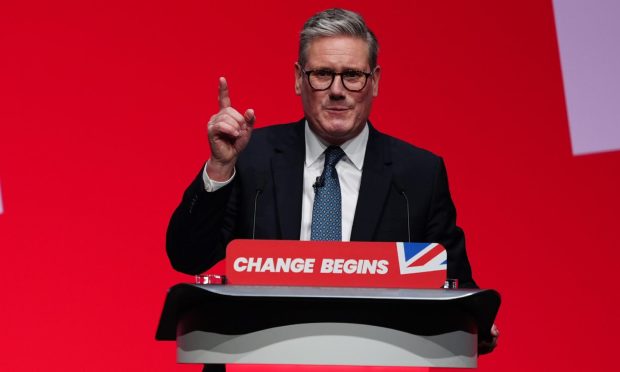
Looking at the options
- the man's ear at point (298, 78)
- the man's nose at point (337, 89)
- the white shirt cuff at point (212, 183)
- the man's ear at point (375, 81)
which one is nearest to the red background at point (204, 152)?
the man's ear at point (298, 78)

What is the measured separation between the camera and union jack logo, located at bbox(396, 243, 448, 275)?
1732mm

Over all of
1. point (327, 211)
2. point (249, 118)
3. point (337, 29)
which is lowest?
point (327, 211)

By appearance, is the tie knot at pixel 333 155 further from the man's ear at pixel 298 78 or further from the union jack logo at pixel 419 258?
the union jack logo at pixel 419 258

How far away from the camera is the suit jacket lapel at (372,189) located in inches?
96.0

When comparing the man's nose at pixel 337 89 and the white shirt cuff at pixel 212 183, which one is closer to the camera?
the white shirt cuff at pixel 212 183

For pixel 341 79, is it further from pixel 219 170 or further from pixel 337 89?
pixel 219 170

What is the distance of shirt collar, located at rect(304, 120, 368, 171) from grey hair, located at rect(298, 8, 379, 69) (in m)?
0.18

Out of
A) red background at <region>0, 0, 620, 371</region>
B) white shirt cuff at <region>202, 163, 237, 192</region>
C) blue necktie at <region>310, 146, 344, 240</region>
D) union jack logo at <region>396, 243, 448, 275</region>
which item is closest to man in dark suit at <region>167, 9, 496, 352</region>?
blue necktie at <region>310, 146, 344, 240</region>

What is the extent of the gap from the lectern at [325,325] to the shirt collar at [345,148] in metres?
0.95

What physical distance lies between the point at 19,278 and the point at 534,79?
1.80 m

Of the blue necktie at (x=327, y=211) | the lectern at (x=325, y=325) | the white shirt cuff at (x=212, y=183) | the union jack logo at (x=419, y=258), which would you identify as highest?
the white shirt cuff at (x=212, y=183)

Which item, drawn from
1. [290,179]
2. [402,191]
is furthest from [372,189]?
[290,179]

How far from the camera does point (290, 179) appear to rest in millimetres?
2510

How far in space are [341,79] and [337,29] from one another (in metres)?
0.14
